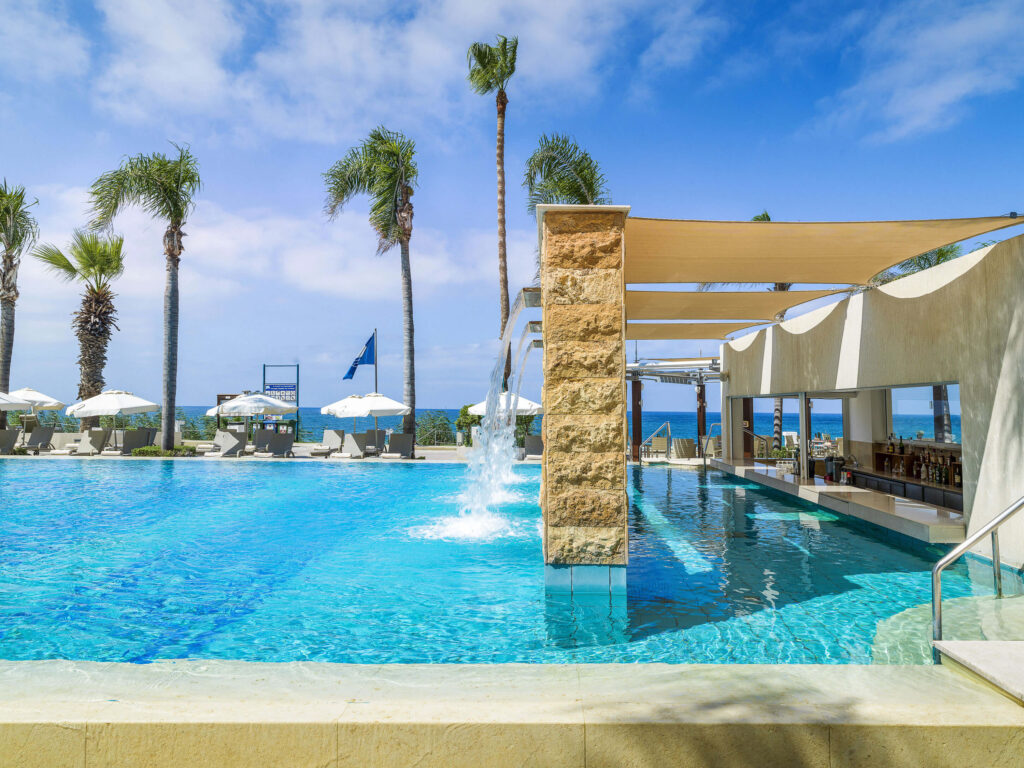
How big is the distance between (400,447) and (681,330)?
10172mm

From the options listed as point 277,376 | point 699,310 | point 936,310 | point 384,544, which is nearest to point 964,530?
point 936,310

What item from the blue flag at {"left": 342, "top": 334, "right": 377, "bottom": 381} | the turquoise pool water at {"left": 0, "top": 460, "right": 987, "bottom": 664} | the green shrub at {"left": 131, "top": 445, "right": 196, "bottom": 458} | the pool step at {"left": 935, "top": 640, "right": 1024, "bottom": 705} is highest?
the blue flag at {"left": 342, "top": 334, "right": 377, "bottom": 381}

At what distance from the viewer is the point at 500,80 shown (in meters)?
21.3

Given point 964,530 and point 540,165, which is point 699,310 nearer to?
point 964,530

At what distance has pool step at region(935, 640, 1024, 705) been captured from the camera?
2.64m

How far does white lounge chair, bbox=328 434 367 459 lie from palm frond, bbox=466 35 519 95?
41.4 ft

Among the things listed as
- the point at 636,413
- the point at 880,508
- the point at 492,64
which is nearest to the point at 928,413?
the point at 880,508

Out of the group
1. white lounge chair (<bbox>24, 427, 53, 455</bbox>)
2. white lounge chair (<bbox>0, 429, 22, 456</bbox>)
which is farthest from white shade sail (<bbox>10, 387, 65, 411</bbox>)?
white lounge chair (<bbox>0, 429, 22, 456</bbox>)

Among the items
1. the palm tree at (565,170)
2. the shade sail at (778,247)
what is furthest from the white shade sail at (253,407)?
the shade sail at (778,247)

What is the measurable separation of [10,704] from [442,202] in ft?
64.3

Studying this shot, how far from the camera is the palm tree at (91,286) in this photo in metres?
24.4

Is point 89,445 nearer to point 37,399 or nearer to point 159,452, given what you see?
point 159,452

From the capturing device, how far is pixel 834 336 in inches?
442

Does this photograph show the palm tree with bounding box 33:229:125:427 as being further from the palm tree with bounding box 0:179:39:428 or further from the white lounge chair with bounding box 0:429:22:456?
the white lounge chair with bounding box 0:429:22:456
